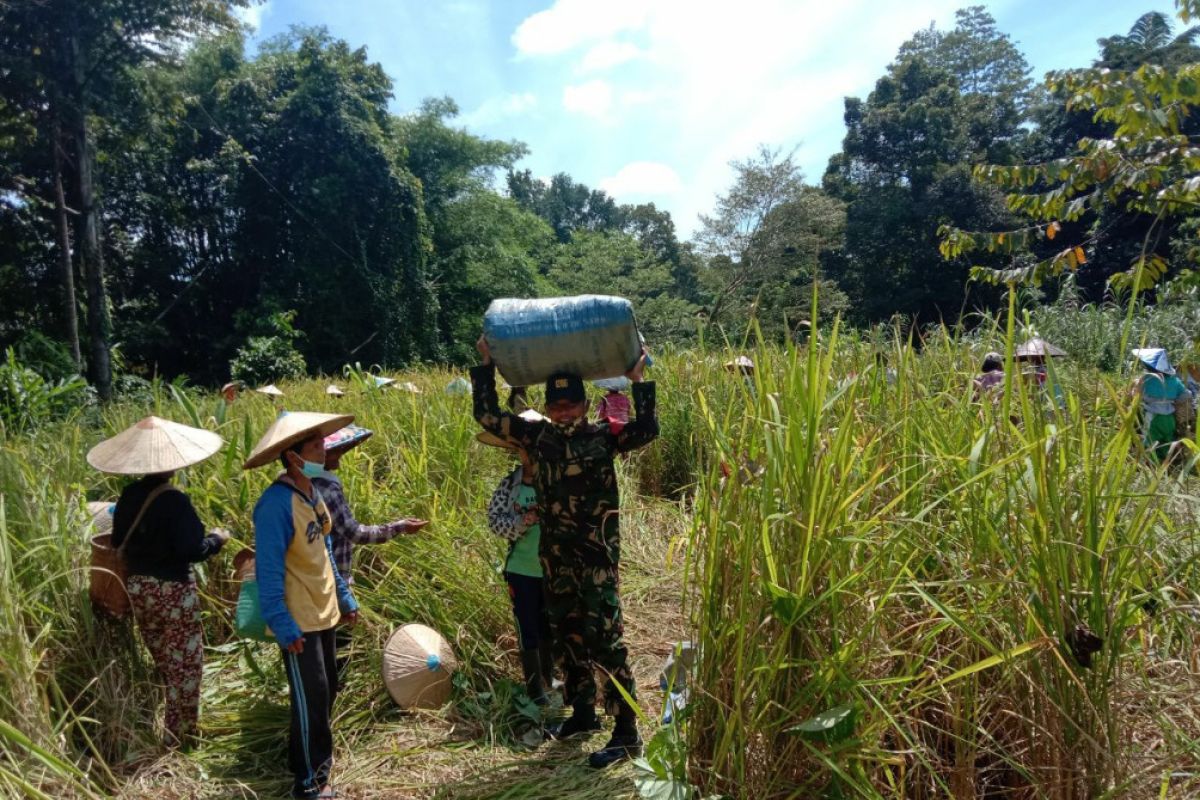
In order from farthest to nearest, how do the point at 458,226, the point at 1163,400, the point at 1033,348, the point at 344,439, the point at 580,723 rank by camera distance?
the point at 458,226 → the point at 1163,400 → the point at 344,439 → the point at 580,723 → the point at 1033,348

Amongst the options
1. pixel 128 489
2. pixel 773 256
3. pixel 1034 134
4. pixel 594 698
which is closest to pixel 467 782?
pixel 594 698

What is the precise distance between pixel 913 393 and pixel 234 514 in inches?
141

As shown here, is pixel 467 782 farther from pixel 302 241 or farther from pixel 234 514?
pixel 302 241

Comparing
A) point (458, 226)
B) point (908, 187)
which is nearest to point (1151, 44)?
point (908, 187)

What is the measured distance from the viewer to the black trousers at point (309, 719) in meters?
2.63

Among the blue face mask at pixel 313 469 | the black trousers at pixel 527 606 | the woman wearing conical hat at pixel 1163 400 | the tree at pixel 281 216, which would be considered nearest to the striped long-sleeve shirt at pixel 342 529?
the blue face mask at pixel 313 469

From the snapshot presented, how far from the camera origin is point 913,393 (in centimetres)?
249

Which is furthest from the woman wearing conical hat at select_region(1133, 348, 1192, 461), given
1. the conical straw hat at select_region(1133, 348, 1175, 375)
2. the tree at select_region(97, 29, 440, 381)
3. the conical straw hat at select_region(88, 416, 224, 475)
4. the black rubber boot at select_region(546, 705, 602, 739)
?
the tree at select_region(97, 29, 440, 381)

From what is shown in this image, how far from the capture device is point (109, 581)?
292 cm

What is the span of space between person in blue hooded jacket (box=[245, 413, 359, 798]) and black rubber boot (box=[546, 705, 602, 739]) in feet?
2.93

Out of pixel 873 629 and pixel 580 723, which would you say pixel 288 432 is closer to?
pixel 580 723

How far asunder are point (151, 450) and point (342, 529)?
823mm

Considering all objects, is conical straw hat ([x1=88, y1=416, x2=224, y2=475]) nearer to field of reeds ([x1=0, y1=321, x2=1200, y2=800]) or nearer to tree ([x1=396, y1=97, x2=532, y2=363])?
field of reeds ([x1=0, y1=321, x2=1200, y2=800])

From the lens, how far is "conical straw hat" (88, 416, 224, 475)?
9.52ft
